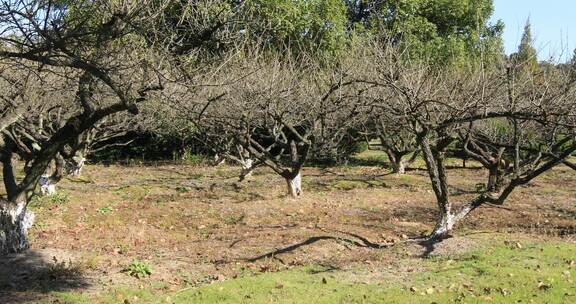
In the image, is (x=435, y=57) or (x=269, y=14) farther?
(x=435, y=57)

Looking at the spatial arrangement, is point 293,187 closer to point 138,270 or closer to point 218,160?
point 138,270

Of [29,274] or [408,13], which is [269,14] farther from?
[29,274]

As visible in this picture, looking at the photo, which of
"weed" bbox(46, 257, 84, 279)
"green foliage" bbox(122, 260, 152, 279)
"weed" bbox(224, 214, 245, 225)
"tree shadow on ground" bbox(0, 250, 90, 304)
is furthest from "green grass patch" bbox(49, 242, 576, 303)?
"weed" bbox(224, 214, 245, 225)

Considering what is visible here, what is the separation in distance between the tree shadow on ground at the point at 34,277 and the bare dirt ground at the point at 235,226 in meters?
0.01

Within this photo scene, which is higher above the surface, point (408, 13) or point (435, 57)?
point (408, 13)

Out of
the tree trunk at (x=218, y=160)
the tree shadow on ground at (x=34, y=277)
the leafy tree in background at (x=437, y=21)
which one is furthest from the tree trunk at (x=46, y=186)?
the leafy tree in background at (x=437, y=21)

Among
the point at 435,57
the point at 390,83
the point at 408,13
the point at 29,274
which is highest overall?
the point at 408,13

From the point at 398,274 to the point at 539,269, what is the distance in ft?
6.26

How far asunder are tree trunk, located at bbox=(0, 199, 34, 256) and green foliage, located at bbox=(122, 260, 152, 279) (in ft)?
6.32

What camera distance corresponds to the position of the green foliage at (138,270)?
7828 millimetres

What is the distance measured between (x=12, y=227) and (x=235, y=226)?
428 cm

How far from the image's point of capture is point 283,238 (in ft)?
33.8

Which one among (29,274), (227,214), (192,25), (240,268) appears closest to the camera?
(29,274)

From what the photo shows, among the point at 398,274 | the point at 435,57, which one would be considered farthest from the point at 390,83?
the point at 435,57
